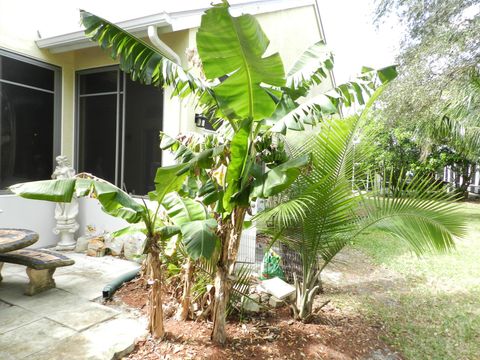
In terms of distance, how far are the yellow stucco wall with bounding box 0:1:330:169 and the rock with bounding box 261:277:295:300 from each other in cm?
303

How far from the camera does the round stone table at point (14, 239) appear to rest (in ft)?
13.1

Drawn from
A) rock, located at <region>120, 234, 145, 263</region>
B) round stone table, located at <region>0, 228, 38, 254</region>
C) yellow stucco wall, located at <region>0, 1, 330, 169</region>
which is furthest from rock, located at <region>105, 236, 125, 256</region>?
yellow stucco wall, located at <region>0, 1, 330, 169</region>

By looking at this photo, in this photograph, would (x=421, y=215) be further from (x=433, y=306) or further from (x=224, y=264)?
(x=433, y=306)

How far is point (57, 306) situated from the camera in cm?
412

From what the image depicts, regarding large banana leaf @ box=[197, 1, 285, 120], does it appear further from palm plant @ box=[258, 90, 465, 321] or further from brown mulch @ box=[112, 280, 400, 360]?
brown mulch @ box=[112, 280, 400, 360]

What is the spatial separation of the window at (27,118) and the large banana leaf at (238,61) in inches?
230

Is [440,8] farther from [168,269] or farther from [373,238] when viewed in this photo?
[168,269]

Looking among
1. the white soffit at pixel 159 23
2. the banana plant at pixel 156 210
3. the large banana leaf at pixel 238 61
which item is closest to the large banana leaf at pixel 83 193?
the banana plant at pixel 156 210

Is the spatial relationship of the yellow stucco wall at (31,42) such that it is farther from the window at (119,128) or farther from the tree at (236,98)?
the tree at (236,98)

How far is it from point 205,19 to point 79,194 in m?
1.72

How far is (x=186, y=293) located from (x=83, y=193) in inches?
69.7

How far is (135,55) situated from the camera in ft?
10.00

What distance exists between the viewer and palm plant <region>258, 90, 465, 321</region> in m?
3.14

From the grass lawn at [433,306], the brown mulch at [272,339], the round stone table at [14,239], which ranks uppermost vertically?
the round stone table at [14,239]
